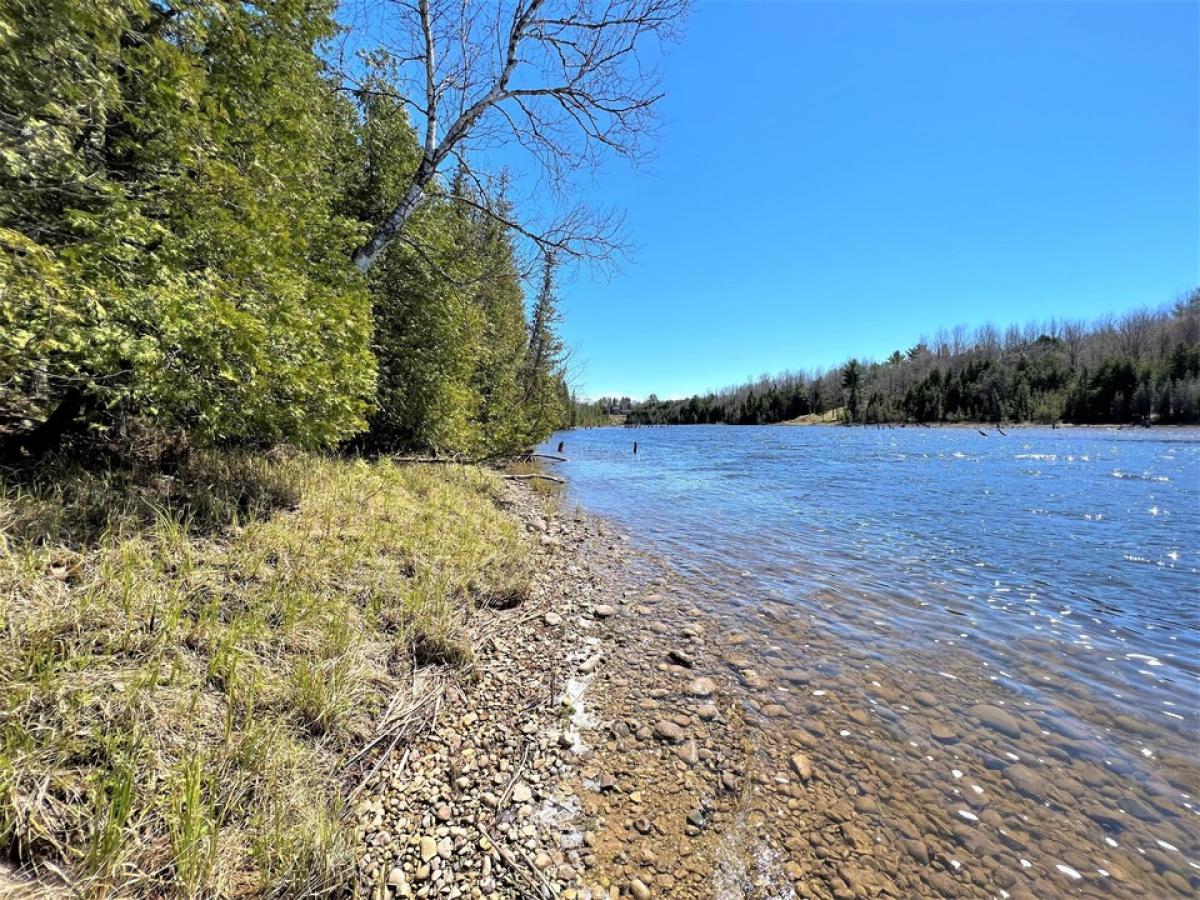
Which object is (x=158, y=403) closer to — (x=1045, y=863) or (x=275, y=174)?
(x=275, y=174)

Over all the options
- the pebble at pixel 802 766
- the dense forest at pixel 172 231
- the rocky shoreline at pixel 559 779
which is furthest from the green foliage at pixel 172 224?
the pebble at pixel 802 766

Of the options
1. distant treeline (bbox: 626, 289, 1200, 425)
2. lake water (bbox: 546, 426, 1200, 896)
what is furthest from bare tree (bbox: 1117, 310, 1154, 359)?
lake water (bbox: 546, 426, 1200, 896)

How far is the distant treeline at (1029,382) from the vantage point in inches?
2776

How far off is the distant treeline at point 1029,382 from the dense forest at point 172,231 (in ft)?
351

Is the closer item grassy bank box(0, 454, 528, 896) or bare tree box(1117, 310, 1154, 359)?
grassy bank box(0, 454, 528, 896)

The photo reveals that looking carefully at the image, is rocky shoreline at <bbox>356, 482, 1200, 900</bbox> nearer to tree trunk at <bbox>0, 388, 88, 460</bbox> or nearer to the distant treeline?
tree trunk at <bbox>0, 388, 88, 460</bbox>

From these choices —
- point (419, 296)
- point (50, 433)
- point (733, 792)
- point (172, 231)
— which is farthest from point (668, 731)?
point (419, 296)

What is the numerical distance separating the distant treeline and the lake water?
295 feet

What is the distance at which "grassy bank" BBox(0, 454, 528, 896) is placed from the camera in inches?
80.9

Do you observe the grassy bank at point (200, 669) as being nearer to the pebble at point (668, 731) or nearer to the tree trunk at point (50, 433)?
the tree trunk at point (50, 433)

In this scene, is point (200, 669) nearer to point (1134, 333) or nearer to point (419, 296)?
point (419, 296)

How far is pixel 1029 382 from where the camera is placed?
275 ft

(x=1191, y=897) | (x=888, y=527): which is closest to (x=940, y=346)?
(x=888, y=527)

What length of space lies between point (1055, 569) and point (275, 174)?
1414cm
